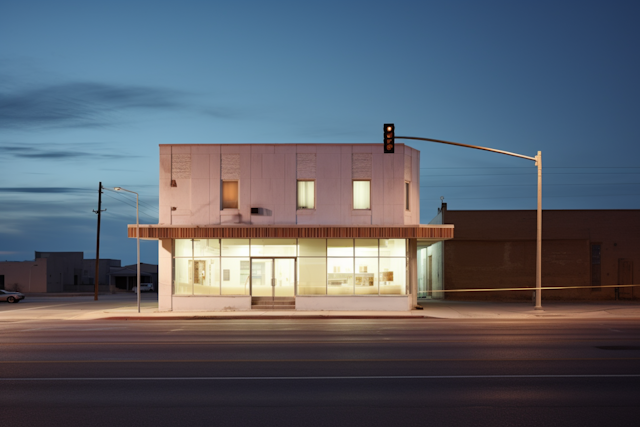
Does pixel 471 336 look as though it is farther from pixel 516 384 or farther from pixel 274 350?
pixel 516 384

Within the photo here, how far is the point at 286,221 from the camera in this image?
105 ft

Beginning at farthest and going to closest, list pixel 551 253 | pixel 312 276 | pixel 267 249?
pixel 551 253, pixel 267 249, pixel 312 276

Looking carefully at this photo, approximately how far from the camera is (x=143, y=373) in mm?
12297

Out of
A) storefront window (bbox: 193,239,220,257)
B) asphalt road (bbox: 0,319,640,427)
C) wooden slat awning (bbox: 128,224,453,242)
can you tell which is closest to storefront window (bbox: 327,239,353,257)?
wooden slat awning (bbox: 128,224,453,242)

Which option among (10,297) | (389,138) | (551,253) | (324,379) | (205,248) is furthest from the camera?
(10,297)

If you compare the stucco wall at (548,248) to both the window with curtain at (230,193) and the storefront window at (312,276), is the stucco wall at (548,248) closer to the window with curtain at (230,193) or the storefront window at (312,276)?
the storefront window at (312,276)

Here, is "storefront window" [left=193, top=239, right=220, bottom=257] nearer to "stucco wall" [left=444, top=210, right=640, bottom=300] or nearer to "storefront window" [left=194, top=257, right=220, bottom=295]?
"storefront window" [left=194, top=257, right=220, bottom=295]

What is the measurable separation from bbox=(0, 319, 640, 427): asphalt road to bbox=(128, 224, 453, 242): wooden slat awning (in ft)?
36.1

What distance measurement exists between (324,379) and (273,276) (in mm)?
20935

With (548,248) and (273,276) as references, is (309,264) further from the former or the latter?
(548,248)

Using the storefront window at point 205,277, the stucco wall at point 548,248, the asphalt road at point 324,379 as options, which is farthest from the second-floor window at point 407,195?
the asphalt road at point 324,379

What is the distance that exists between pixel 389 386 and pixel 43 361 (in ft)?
26.8

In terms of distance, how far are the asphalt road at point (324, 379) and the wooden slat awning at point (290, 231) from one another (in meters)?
11.0

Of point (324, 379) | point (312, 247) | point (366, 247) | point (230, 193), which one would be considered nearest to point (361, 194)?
point (366, 247)
